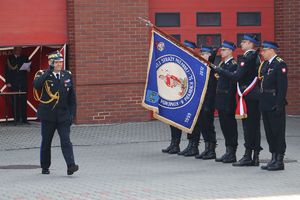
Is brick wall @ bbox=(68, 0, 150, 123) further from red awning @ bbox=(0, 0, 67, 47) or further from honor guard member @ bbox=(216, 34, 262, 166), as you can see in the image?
honor guard member @ bbox=(216, 34, 262, 166)

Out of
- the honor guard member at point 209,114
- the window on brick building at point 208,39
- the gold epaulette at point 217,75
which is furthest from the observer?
the window on brick building at point 208,39

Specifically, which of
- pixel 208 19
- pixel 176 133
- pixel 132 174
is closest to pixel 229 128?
pixel 176 133

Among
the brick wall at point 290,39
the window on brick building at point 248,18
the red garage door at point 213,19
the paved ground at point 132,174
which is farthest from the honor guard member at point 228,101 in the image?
the brick wall at point 290,39

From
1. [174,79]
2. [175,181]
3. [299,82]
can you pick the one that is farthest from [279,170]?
[299,82]

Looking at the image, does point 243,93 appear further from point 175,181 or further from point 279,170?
point 175,181

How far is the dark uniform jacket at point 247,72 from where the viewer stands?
1265 centimetres

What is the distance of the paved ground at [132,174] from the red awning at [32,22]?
2.31m

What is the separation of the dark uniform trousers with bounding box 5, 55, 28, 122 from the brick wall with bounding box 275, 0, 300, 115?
6.08 m

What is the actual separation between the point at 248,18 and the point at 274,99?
25.6ft

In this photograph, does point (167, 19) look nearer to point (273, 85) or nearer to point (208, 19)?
point (208, 19)

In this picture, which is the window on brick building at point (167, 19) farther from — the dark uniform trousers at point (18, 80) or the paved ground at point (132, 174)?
the dark uniform trousers at point (18, 80)

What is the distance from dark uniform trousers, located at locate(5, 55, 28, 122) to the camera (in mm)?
18922

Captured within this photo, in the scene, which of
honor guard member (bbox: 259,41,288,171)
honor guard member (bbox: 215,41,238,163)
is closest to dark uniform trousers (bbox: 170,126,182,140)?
honor guard member (bbox: 215,41,238,163)

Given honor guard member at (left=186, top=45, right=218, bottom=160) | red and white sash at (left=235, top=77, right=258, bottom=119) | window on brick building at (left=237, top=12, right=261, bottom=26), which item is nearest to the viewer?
red and white sash at (left=235, top=77, right=258, bottom=119)
